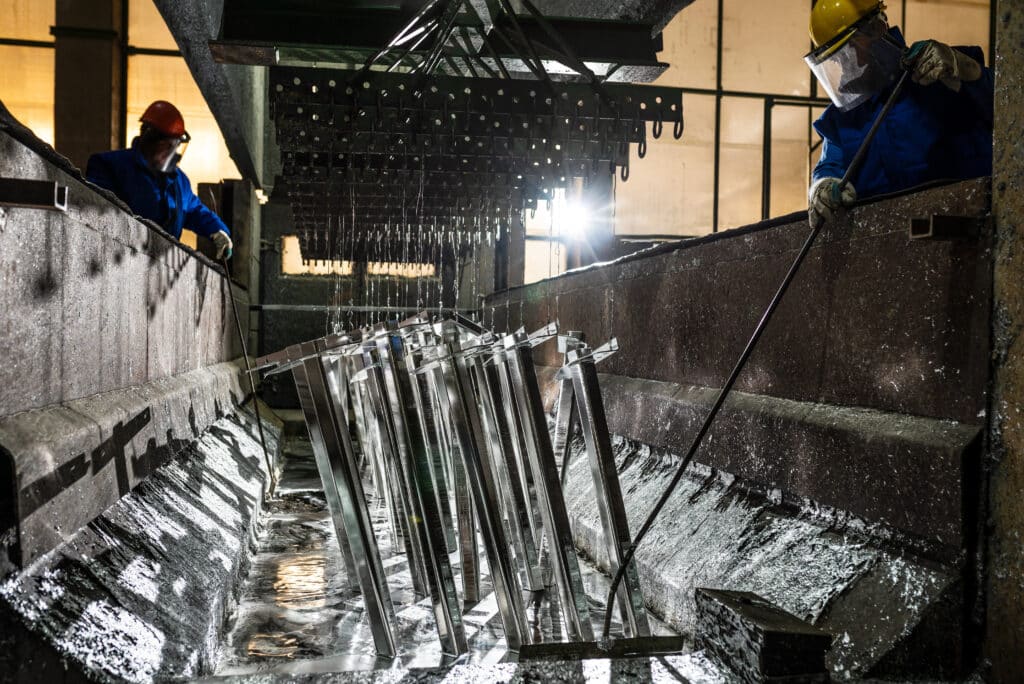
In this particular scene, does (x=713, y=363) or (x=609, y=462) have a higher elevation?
(x=713, y=363)

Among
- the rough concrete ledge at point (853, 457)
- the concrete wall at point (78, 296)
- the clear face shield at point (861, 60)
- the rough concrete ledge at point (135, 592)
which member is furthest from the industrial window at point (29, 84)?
the clear face shield at point (861, 60)

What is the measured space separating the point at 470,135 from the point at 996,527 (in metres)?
3.22

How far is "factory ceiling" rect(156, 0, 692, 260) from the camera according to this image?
4113mm

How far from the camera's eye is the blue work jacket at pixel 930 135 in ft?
9.13

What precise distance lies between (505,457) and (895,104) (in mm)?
1902

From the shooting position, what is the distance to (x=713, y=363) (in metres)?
3.48

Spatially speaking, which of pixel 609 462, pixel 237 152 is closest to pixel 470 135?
pixel 609 462

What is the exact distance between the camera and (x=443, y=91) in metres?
4.10

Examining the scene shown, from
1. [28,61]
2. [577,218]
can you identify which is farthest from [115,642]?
[28,61]

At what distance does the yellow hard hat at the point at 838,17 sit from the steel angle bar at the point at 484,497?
163 cm

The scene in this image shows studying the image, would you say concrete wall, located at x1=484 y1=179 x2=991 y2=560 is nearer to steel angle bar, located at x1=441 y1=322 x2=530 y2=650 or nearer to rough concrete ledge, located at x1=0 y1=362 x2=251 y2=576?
steel angle bar, located at x1=441 y1=322 x2=530 y2=650

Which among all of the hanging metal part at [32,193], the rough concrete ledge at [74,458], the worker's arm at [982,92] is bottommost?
the rough concrete ledge at [74,458]

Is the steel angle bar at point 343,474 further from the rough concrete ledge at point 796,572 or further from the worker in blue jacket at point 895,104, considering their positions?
the worker in blue jacket at point 895,104

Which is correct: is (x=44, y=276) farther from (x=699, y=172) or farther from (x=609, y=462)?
(x=699, y=172)
